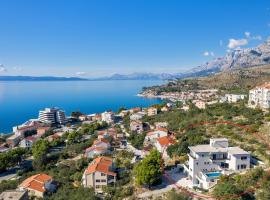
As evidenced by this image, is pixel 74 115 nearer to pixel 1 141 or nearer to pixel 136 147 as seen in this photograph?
pixel 1 141

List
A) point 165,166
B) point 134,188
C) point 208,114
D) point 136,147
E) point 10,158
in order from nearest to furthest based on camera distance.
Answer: point 134,188
point 165,166
point 10,158
point 136,147
point 208,114

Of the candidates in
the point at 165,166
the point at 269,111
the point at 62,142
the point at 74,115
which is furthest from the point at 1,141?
the point at 269,111

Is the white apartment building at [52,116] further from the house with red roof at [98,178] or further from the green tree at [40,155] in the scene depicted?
the house with red roof at [98,178]

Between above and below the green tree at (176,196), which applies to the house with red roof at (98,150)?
below

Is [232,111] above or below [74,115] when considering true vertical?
above

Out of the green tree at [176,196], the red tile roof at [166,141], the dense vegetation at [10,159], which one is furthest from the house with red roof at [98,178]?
the dense vegetation at [10,159]

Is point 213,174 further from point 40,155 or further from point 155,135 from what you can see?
point 40,155

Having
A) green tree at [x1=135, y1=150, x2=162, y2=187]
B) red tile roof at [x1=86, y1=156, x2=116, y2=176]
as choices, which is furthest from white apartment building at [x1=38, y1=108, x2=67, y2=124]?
green tree at [x1=135, y1=150, x2=162, y2=187]
